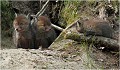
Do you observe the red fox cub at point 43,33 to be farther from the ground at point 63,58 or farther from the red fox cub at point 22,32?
the ground at point 63,58

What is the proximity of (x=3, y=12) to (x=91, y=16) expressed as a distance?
9.16 feet

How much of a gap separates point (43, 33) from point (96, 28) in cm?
96

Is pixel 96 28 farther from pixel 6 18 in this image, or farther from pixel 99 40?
pixel 6 18

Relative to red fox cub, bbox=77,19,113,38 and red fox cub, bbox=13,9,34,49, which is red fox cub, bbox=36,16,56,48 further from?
red fox cub, bbox=77,19,113,38

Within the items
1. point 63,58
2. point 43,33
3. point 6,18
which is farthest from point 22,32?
point 6,18

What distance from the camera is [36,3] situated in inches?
313

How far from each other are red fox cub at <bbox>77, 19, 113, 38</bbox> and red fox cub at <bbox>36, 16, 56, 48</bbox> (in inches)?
26.3

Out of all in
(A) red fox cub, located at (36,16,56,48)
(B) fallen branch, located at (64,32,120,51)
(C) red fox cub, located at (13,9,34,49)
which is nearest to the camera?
(B) fallen branch, located at (64,32,120,51)

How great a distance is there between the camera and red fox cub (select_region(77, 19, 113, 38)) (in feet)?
17.0

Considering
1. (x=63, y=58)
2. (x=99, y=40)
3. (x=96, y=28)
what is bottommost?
(x=63, y=58)

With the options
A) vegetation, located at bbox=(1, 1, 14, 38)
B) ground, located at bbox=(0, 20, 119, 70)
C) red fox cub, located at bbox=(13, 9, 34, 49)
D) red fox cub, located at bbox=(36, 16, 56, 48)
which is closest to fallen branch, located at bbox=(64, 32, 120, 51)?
ground, located at bbox=(0, 20, 119, 70)

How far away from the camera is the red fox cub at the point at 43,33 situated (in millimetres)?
5558

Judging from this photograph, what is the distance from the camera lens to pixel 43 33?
5.57 meters

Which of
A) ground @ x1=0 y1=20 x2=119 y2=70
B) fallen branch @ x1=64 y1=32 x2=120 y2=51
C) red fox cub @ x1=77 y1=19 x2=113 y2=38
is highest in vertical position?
red fox cub @ x1=77 y1=19 x2=113 y2=38
